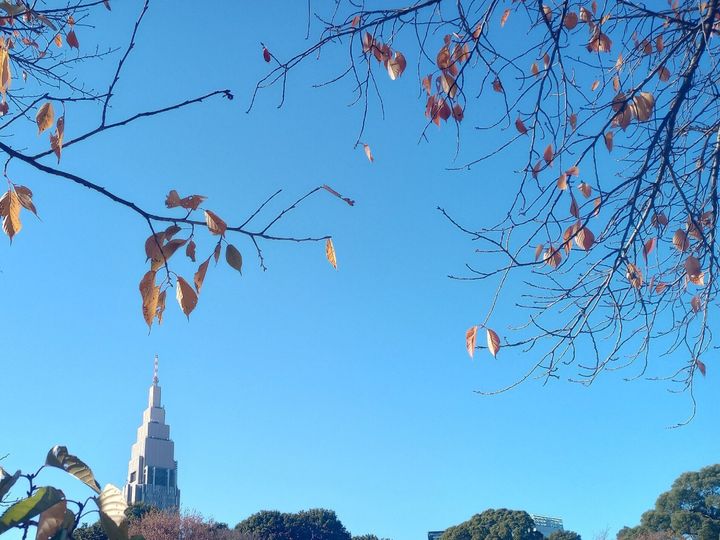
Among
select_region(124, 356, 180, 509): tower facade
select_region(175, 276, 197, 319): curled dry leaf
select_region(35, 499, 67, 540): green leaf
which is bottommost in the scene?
select_region(35, 499, 67, 540): green leaf

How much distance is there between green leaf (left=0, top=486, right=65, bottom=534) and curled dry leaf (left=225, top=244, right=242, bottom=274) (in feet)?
2.06

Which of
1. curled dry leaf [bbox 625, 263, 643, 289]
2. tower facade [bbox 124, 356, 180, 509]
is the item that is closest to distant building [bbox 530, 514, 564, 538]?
tower facade [bbox 124, 356, 180, 509]

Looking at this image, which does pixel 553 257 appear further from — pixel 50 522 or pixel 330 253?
pixel 50 522

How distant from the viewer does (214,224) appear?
1.42 m

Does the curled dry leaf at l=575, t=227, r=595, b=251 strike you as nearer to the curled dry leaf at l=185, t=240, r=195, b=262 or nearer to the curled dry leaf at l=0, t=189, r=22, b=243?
the curled dry leaf at l=185, t=240, r=195, b=262

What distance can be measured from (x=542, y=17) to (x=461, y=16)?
300mm

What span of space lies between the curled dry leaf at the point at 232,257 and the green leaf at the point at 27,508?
0.63 m

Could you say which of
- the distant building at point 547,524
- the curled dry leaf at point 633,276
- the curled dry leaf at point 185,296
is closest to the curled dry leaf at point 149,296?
the curled dry leaf at point 185,296

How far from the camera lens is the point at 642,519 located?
2311cm

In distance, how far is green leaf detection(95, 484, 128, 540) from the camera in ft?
3.13

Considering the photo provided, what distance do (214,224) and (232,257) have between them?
0.27ft

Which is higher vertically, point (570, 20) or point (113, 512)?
point (570, 20)

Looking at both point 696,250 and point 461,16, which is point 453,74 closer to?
point 461,16

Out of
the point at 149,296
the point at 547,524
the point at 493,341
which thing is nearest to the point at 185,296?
the point at 149,296
